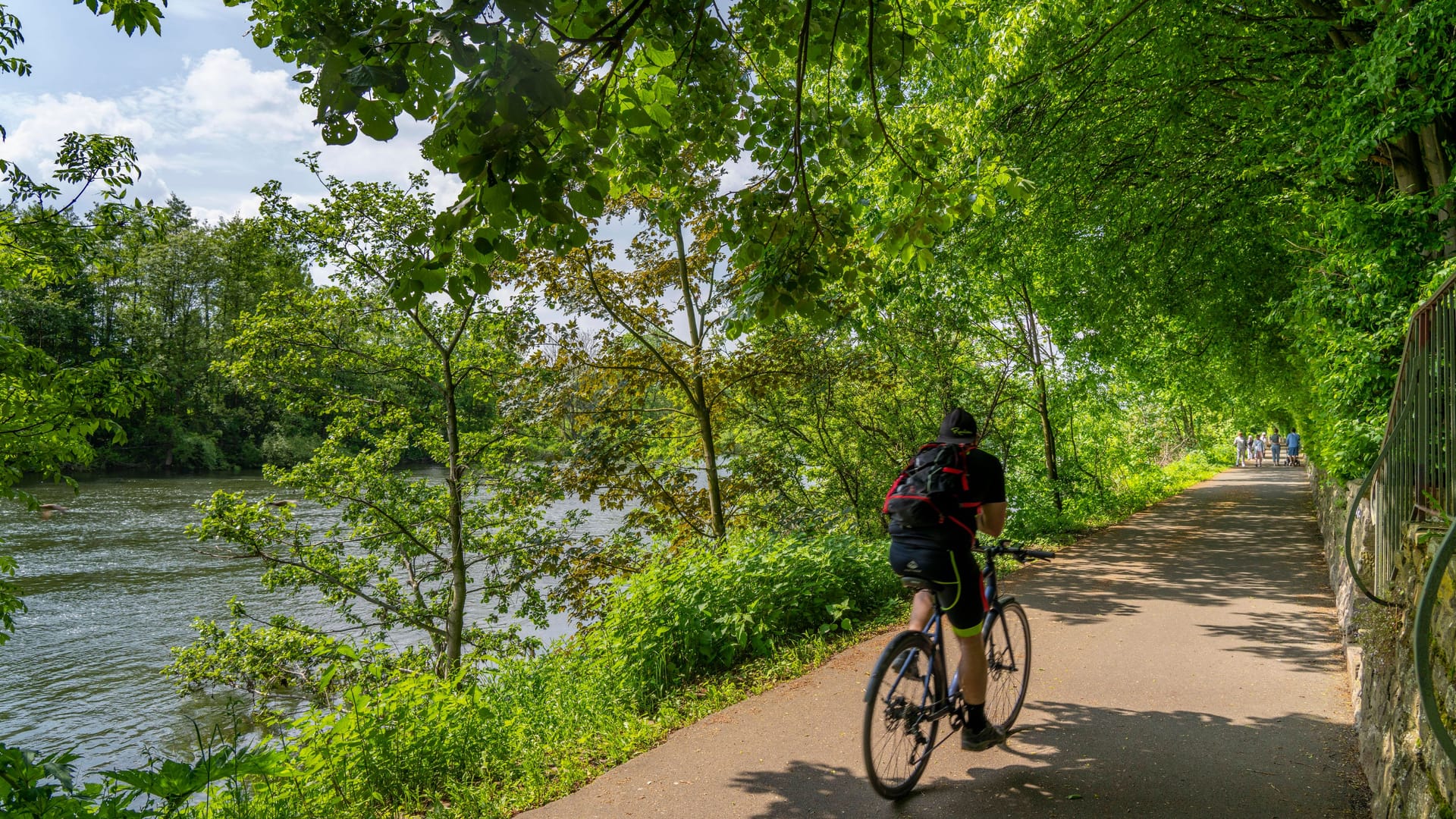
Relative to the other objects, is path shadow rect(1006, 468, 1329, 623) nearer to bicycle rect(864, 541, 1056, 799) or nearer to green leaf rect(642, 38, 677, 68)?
bicycle rect(864, 541, 1056, 799)

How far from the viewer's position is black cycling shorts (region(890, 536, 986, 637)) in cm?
383

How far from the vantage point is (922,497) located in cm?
381

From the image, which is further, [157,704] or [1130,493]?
[1130,493]

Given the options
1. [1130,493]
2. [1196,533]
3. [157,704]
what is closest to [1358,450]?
[1196,533]

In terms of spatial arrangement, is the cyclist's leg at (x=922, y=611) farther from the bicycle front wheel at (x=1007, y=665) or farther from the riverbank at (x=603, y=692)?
the riverbank at (x=603, y=692)

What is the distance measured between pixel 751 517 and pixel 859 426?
2.06 m

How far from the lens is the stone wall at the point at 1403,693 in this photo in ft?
9.01

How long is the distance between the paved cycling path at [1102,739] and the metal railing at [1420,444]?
1.01m

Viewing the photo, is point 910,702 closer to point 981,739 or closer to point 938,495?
point 981,739

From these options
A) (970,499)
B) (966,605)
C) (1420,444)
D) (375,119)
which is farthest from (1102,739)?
(375,119)

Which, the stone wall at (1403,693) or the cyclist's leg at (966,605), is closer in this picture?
the stone wall at (1403,693)

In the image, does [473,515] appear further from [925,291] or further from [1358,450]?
[1358,450]

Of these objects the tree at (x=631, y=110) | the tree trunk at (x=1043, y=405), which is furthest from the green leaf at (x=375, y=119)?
the tree trunk at (x=1043, y=405)

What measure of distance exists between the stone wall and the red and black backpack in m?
1.72
